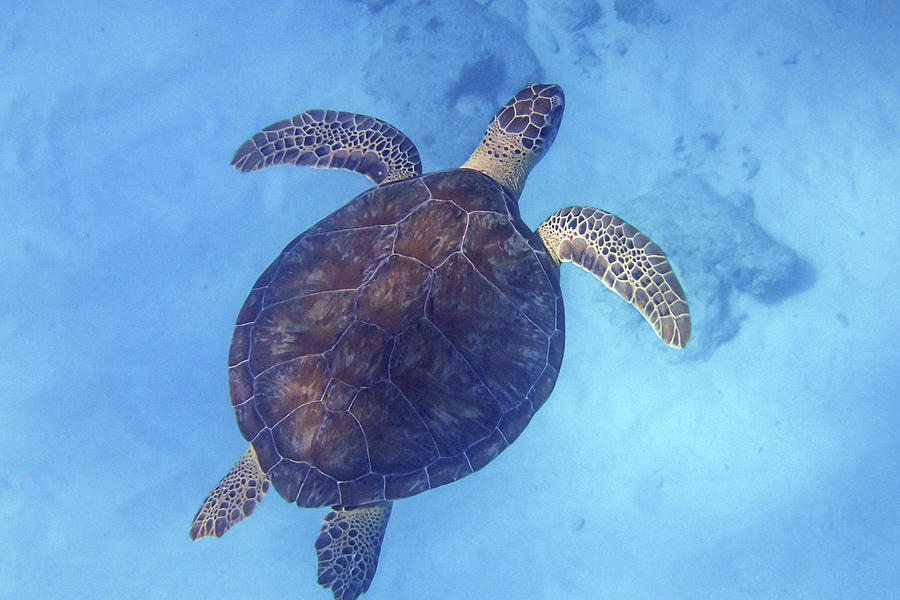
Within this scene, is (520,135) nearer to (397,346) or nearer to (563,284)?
(397,346)

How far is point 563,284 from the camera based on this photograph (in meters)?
7.42

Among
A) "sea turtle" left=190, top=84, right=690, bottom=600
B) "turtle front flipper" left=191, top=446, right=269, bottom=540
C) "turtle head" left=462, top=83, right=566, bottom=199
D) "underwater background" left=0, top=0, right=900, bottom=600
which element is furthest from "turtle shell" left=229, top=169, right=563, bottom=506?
"underwater background" left=0, top=0, right=900, bottom=600

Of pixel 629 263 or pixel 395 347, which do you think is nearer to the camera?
pixel 395 347

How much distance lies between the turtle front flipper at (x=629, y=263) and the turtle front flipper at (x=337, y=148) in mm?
1577

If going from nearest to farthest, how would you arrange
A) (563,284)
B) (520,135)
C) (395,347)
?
(395,347) < (520,135) < (563,284)

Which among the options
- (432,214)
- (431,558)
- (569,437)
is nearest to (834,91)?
(569,437)

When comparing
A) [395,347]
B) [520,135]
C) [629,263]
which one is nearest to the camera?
[395,347]

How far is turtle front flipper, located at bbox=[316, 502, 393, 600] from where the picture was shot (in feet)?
11.3

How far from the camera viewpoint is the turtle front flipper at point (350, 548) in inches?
135

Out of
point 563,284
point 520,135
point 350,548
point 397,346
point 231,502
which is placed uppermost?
point 520,135

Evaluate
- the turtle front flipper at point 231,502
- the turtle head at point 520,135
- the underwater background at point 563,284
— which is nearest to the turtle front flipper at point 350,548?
the turtle front flipper at point 231,502

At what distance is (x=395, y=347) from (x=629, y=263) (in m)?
2.31

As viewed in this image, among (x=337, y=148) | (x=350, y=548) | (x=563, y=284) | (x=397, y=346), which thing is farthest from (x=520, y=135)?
(x=350, y=548)

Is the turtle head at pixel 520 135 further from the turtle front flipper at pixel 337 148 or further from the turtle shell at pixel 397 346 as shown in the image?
the turtle shell at pixel 397 346
